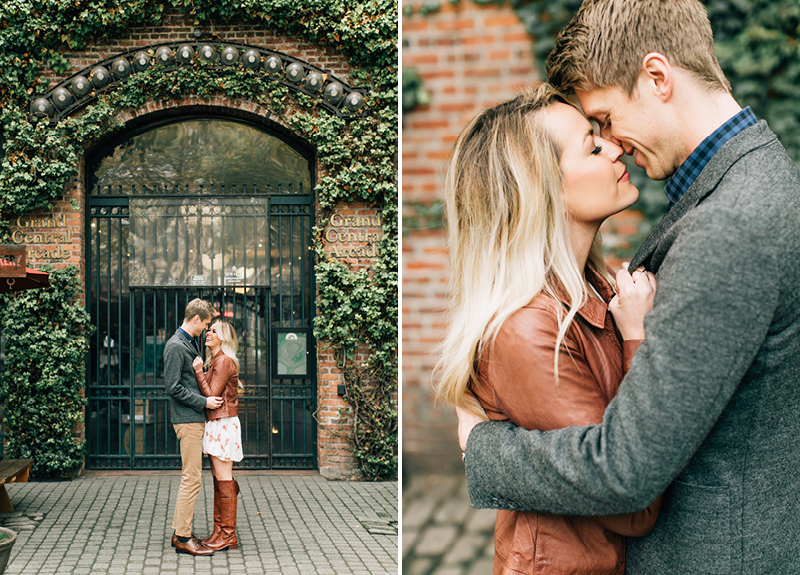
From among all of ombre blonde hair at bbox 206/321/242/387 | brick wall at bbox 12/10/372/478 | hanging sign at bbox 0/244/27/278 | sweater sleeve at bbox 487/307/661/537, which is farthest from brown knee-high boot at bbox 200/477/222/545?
sweater sleeve at bbox 487/307/661/537

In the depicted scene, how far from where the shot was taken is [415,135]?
16.9 ft

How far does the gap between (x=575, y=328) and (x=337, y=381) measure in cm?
649

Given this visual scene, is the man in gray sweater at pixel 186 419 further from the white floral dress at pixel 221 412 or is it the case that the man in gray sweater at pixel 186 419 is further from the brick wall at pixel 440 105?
the brick wall at pixel 440 105

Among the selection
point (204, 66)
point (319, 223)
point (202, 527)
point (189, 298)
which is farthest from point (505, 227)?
point (204, 66)

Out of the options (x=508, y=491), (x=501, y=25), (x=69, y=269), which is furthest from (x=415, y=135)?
(x=69, y=269)

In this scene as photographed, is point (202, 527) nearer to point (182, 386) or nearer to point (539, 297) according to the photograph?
point (182, 386)

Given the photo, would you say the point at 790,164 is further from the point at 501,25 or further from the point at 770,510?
the point at 501,25

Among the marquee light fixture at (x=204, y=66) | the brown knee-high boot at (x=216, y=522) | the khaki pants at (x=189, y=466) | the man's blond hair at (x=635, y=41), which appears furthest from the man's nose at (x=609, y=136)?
the marquee light fixture at (x=204, y=66)

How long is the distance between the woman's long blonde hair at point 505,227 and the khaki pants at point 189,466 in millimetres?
3948

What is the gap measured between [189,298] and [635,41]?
7175mm

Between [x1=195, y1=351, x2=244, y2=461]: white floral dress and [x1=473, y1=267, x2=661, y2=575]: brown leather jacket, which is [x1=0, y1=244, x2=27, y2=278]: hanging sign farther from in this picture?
[x1=473, y1=267, x2=661, y2=575]: brown leather jacket

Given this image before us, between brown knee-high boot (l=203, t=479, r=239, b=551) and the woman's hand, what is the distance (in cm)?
440

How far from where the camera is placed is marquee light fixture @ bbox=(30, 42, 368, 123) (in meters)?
7.66

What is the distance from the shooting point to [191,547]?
5.15 metres
